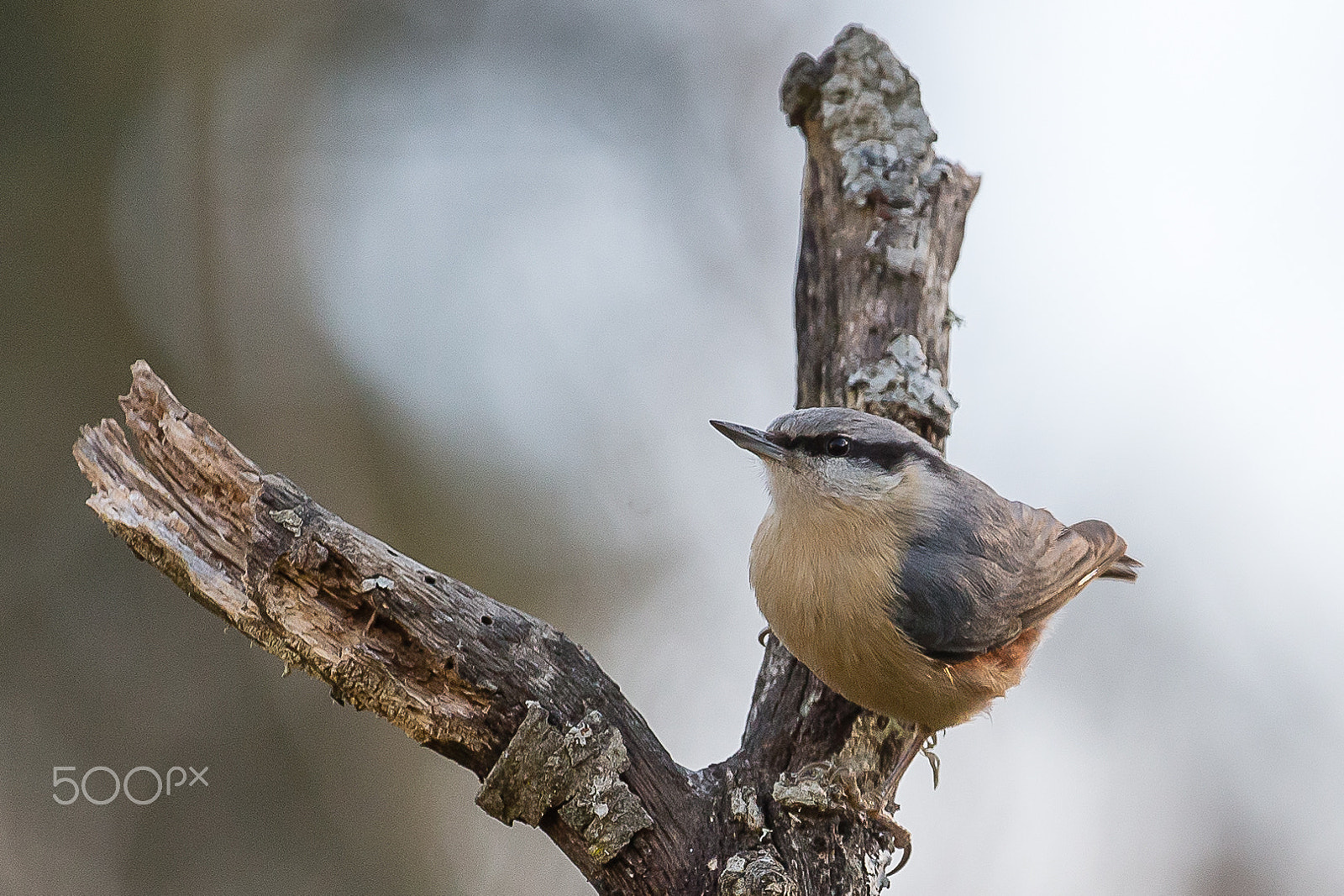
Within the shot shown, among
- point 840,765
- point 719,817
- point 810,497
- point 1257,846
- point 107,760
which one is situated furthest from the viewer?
point 1257,846

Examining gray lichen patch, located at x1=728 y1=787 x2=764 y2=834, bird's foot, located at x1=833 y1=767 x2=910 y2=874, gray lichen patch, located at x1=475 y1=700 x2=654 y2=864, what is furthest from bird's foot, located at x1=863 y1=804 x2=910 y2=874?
gray lichen patch, located at x1=475 y1=700 x2=654 y2=864

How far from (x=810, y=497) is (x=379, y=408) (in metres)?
1.94

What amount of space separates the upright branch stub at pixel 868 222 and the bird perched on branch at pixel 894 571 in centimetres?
38

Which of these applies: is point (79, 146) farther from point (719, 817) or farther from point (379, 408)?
point (719, 817)

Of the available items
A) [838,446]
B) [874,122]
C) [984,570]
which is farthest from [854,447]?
[874,122]

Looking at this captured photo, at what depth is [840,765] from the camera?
2094mm

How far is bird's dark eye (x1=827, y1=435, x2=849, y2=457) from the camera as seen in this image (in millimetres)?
2215

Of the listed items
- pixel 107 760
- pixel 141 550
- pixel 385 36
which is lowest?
pixel 107 760

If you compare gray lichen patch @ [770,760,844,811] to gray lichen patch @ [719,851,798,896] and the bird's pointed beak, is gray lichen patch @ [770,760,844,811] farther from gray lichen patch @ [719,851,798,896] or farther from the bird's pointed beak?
the bird's pointed beak

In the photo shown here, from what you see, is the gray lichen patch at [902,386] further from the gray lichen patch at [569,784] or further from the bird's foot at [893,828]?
the gray lichen patch at [569,784]

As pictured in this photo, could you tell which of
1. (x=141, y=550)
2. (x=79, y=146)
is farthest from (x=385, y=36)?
(x=141, y=550)

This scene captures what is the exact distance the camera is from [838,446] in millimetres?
2225

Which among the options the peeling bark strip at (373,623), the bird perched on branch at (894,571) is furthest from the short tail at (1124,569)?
the peeling bark strip at (373,623)

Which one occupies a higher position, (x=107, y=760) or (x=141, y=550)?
(x=141, y=550)
